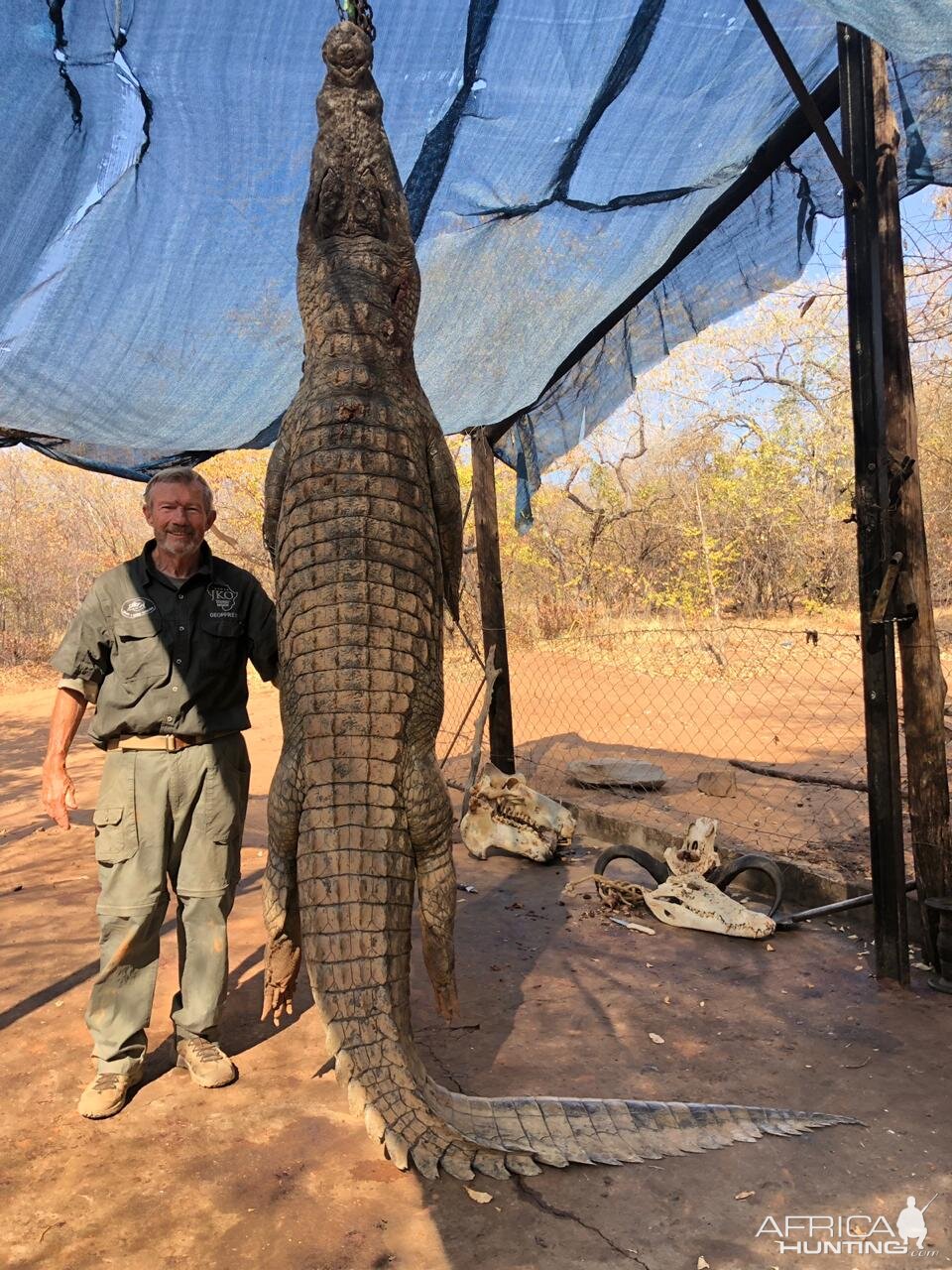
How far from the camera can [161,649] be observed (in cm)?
303

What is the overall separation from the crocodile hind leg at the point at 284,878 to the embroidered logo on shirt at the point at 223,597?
83 centimetres

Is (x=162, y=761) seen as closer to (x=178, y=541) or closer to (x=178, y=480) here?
(x=178, y=541)

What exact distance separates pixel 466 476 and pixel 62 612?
998 centimetres

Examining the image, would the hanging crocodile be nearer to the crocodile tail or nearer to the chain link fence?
the crocodile tail

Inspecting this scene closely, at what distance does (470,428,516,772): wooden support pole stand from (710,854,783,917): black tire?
240 centimetres

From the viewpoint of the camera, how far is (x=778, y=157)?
405 centimetres

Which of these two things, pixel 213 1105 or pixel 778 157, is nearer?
pixel 213 1105

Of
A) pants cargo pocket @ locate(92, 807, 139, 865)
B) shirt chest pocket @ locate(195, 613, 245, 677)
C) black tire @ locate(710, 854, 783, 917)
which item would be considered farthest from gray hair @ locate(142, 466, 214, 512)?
black tire @ locate(710, 854, 783, 917)

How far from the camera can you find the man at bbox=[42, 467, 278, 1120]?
2934 millimetres

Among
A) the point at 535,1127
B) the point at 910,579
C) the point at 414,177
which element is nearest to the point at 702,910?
the point at 910,579

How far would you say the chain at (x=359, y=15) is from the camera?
3.03 meters

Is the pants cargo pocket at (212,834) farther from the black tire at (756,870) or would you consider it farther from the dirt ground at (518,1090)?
the black tire at (756,870)

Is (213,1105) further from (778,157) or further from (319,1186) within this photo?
(778,157)

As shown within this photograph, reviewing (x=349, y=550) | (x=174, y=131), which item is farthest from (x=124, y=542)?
(x=349, y=550)
